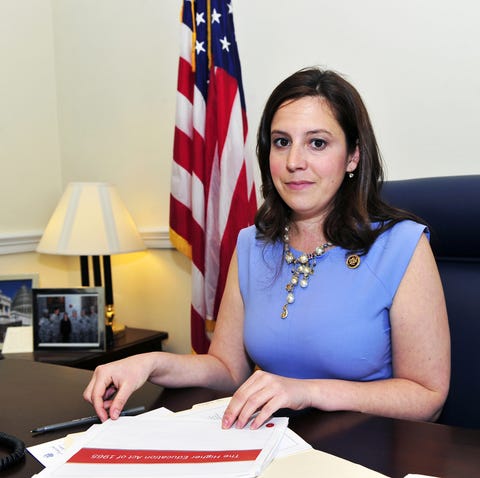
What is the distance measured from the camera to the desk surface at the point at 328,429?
0.79m

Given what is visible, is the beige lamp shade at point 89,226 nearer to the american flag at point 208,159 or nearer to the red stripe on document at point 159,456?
the american flag at point 208,159

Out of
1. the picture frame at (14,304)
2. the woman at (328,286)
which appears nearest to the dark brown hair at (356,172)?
the woman at (328,286)

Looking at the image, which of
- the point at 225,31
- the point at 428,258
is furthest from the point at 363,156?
the point at 225,31

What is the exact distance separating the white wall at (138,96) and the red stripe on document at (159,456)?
1.49 m

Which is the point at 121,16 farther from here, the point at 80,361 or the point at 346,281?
the point at 346,281

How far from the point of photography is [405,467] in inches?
30.3

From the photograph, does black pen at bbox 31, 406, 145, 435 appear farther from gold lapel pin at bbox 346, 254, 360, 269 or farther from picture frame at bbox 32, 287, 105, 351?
picture frame at bbox 32, 287, 105, 351

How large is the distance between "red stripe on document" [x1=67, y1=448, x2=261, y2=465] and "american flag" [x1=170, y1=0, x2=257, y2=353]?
149 cm

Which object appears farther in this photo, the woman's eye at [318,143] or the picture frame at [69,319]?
the picture frame at [69,319]

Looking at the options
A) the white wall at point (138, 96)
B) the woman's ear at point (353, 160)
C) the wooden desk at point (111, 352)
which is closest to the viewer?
the woman's ear at point (353, 160)

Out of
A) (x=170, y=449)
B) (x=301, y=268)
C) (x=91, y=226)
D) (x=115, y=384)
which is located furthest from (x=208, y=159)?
(x=170, y=449)

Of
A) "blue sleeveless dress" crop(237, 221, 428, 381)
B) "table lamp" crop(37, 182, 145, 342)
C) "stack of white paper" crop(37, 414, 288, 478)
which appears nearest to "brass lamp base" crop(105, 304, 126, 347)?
"table lamp" crop(37, 182, 145, 342)

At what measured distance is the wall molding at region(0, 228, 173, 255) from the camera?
9.28ft

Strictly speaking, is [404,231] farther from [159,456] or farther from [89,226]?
[89,226]
